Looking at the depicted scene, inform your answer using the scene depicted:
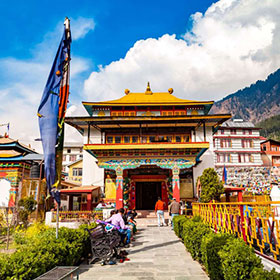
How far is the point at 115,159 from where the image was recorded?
18016 millimetres

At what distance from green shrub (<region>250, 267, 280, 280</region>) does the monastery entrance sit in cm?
1859

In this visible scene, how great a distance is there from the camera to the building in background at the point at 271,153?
155 feet

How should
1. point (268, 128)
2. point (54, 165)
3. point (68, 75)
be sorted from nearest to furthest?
point (54, 165) < point (68, 75) < point (268, 128)

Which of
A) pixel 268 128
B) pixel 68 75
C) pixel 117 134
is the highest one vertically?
pixel 268 128

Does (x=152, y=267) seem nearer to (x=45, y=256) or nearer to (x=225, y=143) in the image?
(x=45, y=256)

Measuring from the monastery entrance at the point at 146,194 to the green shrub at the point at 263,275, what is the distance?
61.0 feet

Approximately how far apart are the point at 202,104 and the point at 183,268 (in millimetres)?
19606

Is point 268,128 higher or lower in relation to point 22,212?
higher

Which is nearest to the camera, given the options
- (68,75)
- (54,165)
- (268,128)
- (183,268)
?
(183,268)

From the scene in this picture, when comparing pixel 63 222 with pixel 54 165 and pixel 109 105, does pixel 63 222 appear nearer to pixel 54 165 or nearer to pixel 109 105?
pixel 54 165

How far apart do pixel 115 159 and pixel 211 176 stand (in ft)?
23.3

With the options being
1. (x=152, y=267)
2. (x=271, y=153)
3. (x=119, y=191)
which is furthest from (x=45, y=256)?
(x=271, y=153)

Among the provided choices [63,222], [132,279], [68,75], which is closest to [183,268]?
[132,279]

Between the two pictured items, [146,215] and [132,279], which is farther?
[146,215]
